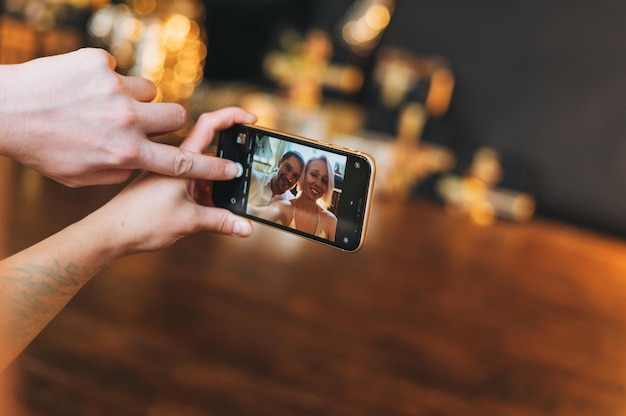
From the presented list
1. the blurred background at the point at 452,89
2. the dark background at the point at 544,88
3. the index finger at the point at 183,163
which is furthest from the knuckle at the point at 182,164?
the dark background at the point at 544,88

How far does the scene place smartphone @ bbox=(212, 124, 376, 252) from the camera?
725 mm

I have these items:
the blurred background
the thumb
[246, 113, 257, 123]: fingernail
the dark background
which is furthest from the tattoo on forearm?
the dark background

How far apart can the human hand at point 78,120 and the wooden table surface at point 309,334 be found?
450 millimetres

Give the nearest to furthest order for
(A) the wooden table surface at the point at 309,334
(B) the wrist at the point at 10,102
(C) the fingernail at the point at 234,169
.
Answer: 1. (B) the wrist at the point at 10,102
2. (C) the fingernail at the point at 234,169
3. (A) the wooden table surface at the point at 309,334

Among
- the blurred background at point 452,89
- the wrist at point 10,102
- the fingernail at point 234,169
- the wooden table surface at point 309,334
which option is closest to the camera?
the wrist at point 10,102

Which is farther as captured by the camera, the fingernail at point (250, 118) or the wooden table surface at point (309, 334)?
the wooden table surface at point (309, 334)

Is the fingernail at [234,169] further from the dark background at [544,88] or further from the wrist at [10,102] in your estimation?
the dark background at [544,88]

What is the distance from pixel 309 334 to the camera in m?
1.35

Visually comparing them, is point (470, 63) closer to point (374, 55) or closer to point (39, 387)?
point (374, 55)

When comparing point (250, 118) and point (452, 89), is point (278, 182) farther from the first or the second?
point (452, 89)

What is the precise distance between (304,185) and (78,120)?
235 millimetres

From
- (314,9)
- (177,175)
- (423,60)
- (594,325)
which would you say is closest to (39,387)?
(177,175)

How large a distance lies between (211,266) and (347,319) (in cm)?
37

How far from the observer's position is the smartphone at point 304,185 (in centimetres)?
72
